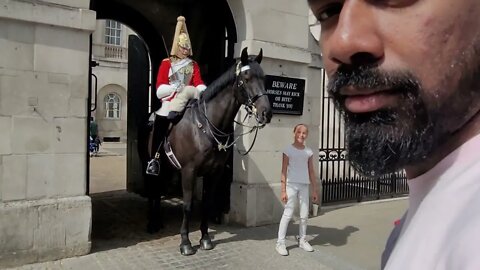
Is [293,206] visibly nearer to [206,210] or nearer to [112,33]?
[206,210]

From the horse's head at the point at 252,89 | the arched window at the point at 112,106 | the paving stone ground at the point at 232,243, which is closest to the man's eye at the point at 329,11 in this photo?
the horse's head at the point at 252,89

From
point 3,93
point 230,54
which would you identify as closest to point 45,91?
point 3,93

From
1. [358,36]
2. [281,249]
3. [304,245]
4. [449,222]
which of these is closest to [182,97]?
[281,249]

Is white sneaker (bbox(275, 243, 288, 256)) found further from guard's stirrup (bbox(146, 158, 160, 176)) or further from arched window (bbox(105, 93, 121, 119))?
arched window (bbox(105, 93, 121, 119))

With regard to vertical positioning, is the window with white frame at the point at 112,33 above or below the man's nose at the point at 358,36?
above

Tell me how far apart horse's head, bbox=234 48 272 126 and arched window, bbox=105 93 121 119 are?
28.2 meters

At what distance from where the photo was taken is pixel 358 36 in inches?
30.7

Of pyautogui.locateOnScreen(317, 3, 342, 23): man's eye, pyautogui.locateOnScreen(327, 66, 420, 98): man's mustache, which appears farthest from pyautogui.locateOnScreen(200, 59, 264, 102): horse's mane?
pyautogui.locateOnScreen(327, 66, 420, 98): man's mustache

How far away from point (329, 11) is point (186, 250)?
15.9 ft

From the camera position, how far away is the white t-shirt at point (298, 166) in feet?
18.2

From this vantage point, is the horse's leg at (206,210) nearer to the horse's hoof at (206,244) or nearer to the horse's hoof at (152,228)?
the horse's hoof at (206,244)

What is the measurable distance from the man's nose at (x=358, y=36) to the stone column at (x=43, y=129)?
15.6 feet

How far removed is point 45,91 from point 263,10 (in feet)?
12.3

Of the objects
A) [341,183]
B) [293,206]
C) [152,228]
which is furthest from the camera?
[341,183]
